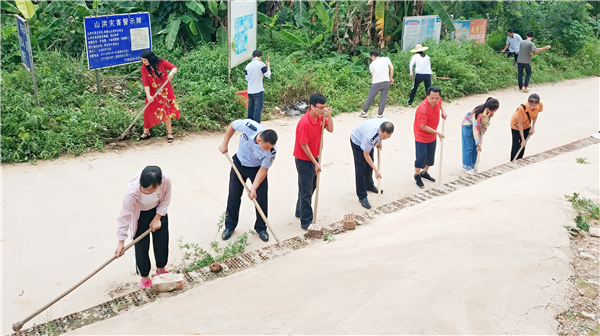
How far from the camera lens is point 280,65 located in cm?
1069

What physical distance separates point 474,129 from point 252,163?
3.43 m

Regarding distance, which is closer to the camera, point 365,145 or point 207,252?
point 207,252

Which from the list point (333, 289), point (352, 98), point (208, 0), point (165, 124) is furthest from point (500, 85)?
point (333, 289)

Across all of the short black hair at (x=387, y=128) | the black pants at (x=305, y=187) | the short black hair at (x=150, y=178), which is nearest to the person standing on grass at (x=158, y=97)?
the black pants at (x=305, y=187)

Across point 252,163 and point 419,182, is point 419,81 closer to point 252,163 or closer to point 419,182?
point 419,182

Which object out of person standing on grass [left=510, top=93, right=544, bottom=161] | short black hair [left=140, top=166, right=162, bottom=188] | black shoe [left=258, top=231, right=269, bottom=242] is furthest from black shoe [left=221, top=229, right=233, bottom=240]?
person standing on grass [left=510, top=93, right=544, bottom=161]

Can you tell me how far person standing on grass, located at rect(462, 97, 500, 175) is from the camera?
6.67 metres

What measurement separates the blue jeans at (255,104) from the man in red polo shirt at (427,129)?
2942mm

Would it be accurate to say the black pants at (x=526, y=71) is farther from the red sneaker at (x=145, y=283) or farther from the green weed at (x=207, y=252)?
the red sneaker at (x=145, y=283)

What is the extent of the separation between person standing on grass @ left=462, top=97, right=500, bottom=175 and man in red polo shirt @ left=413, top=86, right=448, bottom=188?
55cm

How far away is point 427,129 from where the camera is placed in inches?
255

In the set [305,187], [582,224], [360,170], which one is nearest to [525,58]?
[360,170]

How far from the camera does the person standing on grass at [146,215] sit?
3.73m

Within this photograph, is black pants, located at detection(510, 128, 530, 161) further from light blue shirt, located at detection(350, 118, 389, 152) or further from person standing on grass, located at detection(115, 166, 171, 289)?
person standing on grass, located at detection(115, 166, 171, 289)
